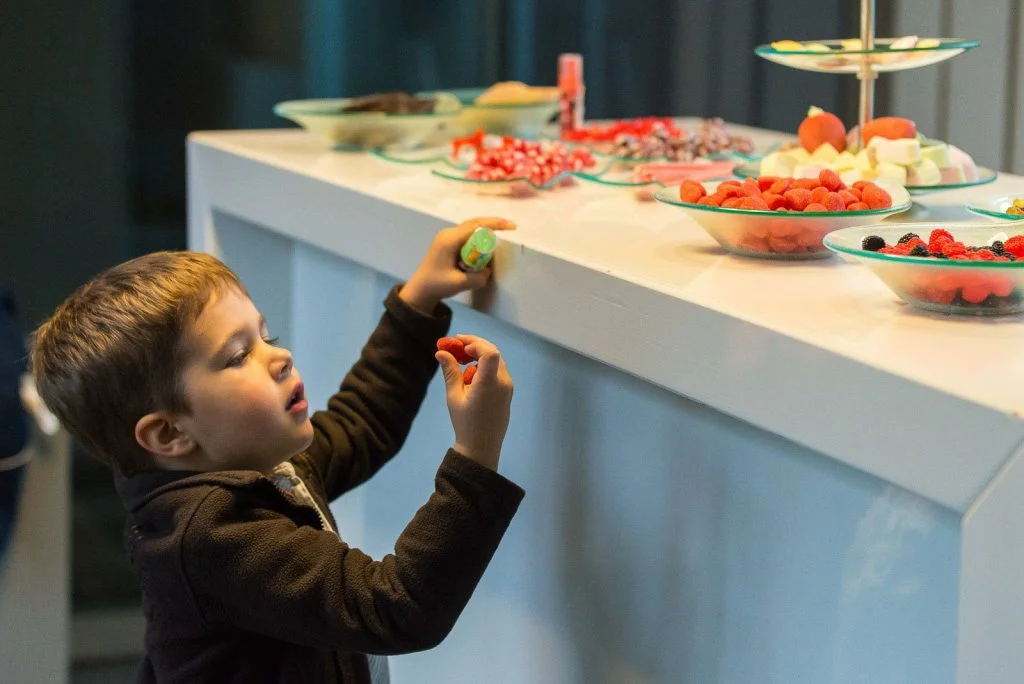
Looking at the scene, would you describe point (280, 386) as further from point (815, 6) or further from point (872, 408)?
point (815, 6)

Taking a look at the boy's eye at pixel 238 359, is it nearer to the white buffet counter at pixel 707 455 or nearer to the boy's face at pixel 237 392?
the boy's face at pixel 237 392

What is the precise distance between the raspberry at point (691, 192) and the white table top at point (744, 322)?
1.5 inches

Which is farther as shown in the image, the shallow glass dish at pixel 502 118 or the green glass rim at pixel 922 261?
the shallow glass dish at pixel 502 118

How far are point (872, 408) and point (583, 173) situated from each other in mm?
719

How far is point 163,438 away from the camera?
1017mm

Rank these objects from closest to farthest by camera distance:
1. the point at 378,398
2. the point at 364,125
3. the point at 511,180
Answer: the point at 378,398 → the point at 511,180 → the point at 364,125

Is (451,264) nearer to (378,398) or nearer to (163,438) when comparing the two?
(378,398)

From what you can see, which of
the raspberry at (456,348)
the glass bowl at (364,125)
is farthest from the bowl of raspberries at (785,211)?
the glass bowl at (364,125)

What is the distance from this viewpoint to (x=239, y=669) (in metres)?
1.03

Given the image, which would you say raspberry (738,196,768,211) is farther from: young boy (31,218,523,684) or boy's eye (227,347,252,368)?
boy's eye (227,347,252,368)

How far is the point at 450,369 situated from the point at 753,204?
0.86ft

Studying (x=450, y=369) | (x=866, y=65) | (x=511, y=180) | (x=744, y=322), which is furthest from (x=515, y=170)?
(x=744, y=322)

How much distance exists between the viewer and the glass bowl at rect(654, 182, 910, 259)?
3.36ft

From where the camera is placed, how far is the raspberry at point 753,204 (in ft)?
3.41
